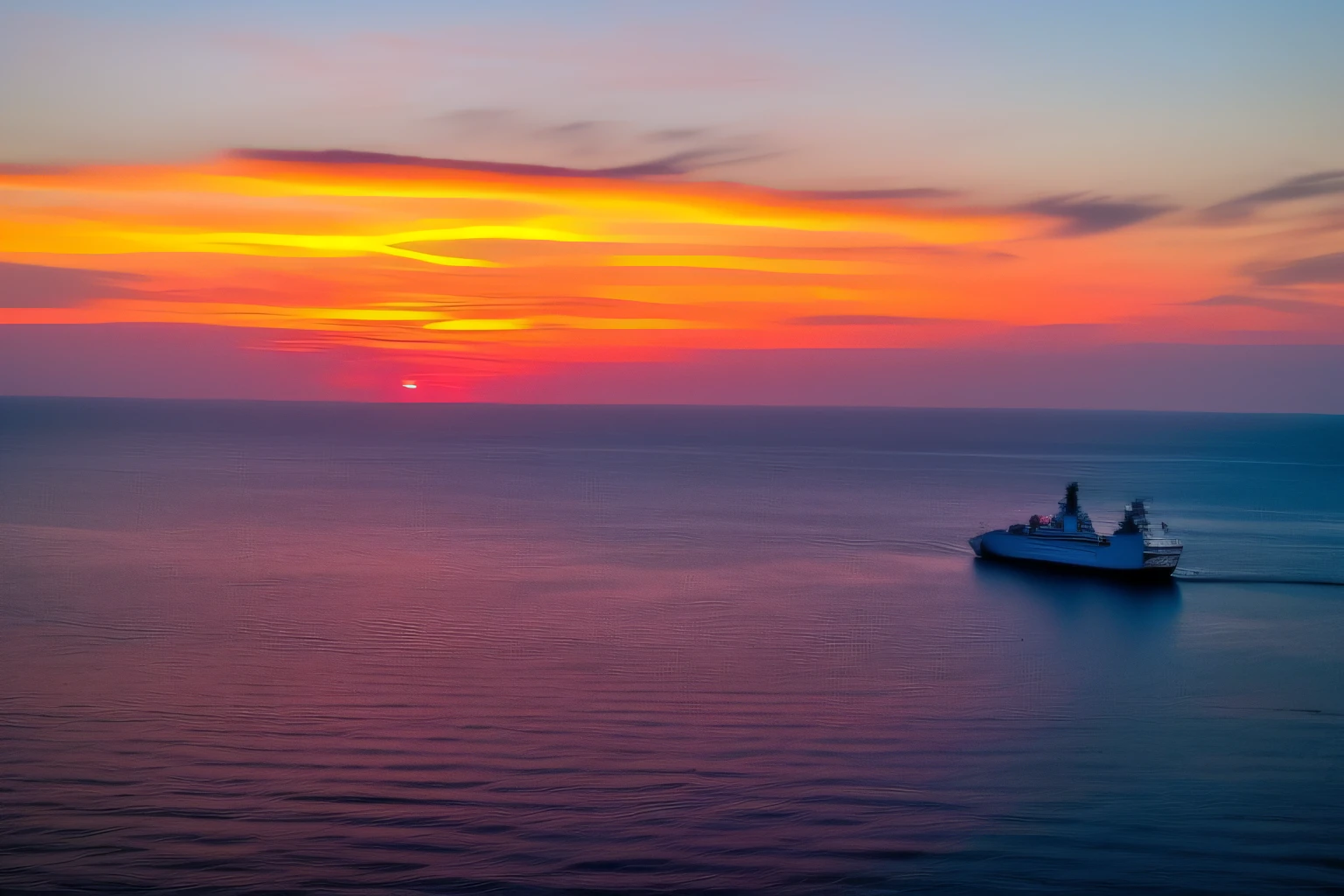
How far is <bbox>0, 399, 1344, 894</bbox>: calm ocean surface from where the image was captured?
16188mm

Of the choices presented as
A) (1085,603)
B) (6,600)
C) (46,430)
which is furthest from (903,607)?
(46,430)

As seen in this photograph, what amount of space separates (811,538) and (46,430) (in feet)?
486

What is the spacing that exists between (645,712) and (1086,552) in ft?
102

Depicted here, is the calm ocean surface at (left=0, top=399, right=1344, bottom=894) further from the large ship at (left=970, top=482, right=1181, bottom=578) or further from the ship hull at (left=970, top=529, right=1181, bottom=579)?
the large ship at (left=970, top=482, right=1181, bottom=578)

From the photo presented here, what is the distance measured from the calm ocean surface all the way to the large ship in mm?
1488

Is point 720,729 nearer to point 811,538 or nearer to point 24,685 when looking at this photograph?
point 24,685

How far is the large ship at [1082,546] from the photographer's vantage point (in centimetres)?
4628

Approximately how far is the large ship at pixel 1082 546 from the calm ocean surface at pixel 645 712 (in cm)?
149

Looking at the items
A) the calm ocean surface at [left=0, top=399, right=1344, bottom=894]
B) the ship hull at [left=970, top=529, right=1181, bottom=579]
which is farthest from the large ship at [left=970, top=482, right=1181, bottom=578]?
the calm ocean surface at [left=0, top=399, right=1344, bottom=894]

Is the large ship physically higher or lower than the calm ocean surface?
higher

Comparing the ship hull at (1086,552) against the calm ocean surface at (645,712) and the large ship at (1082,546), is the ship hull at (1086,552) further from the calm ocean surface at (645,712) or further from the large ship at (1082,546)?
the calm ocean surface at (645,712)

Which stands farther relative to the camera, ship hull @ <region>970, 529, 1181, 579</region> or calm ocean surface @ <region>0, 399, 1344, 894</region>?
ship hull @ <region>970, 529, 1181, 579</region>

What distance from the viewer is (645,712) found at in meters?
23.5

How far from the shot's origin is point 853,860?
16109mm
